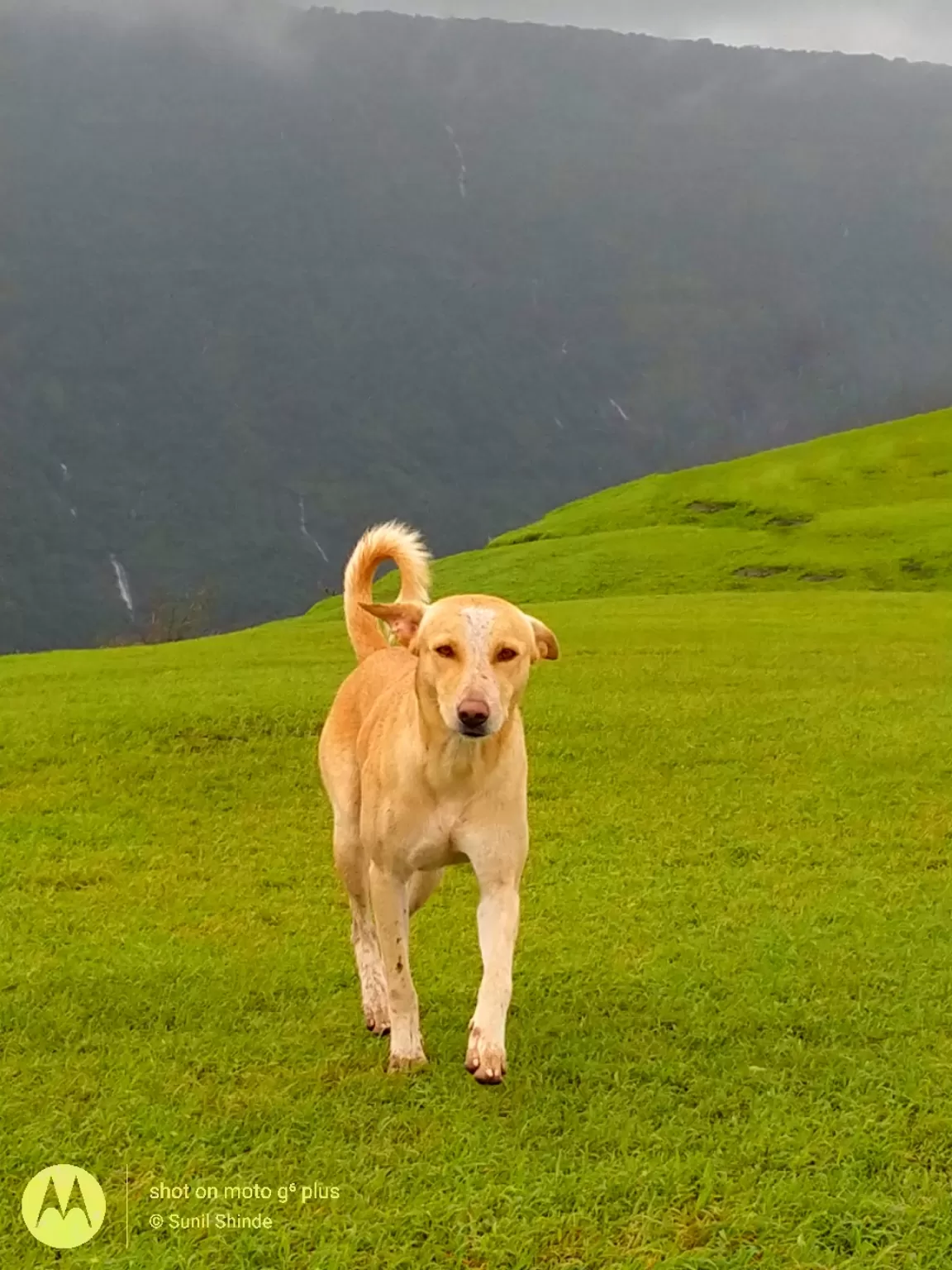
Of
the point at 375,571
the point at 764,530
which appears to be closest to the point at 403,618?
the point at 375,571

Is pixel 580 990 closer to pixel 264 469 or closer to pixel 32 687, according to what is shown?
pixel 32 687

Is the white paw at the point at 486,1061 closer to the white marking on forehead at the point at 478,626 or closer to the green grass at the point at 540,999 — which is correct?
the green grass at the point at 540,999

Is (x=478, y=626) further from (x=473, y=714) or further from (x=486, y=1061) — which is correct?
(x=486, y=1061)

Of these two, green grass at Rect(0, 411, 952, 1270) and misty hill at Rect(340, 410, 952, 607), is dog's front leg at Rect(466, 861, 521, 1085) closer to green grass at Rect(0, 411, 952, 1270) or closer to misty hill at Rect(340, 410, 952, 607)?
green grass at Rect(0, 411, 952, 1270)

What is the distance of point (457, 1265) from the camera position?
164 inches

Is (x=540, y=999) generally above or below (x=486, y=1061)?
below

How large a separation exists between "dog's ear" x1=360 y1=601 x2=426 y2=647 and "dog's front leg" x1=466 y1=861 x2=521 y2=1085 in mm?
1026

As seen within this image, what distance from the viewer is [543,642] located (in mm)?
5344

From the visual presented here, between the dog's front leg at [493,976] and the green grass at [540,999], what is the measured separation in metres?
0.38

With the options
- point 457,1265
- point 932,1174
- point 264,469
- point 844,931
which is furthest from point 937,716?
point 264,469

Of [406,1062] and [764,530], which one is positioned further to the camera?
[764,530]

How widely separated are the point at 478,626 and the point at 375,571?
2.12 m

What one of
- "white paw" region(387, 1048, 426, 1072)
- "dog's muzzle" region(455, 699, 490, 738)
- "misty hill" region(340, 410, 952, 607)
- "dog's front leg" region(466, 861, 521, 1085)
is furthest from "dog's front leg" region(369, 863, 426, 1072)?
"misty hill" region(340, 410, 952, 607)

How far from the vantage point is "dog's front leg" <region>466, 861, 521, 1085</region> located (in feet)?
15.5
